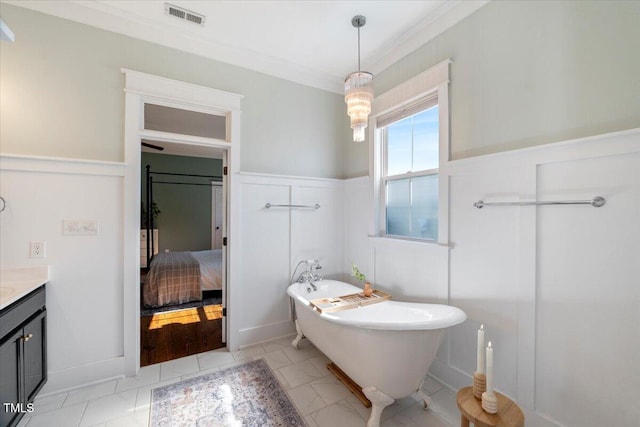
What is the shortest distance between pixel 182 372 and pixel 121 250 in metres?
1.13

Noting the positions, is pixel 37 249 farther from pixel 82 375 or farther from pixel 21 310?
pixel 82 375

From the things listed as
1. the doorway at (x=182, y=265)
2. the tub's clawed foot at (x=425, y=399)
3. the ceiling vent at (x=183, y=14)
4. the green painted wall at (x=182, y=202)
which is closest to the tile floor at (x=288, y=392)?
the tub's clawed foot at (x=425, y=399)

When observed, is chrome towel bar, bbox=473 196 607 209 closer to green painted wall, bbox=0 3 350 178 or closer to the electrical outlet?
green painted wall, bbox=0 3 350 178

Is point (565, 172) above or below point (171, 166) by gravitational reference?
below

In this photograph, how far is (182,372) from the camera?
2275 millimetres

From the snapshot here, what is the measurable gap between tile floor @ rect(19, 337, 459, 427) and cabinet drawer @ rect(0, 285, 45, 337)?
0.69m

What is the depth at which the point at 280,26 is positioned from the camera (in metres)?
2.28

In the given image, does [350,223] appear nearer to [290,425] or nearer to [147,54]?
[290,425]

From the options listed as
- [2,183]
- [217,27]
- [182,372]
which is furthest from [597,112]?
[2,183]

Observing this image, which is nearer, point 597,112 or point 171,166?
point 597,112

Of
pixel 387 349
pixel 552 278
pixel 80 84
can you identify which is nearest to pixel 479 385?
pixel 387 349

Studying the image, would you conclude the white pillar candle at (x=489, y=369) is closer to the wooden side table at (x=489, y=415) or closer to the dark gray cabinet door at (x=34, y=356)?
the wooden side table at (x=489, y=415)

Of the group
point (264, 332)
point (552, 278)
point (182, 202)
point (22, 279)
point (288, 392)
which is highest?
point (182, 202)

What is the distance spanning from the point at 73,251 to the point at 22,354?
0.71m
